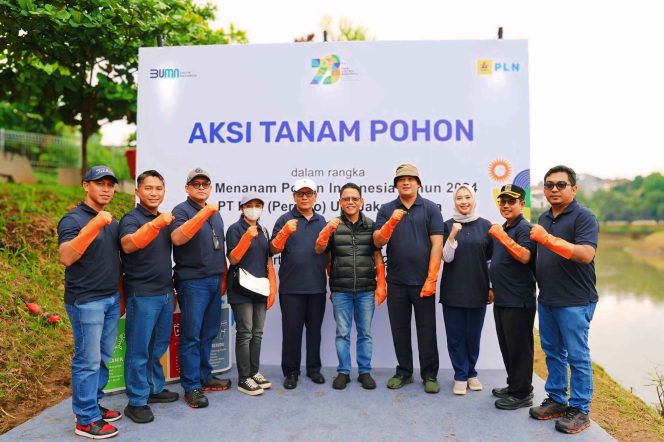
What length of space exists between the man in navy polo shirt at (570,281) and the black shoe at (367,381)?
1.27 metres

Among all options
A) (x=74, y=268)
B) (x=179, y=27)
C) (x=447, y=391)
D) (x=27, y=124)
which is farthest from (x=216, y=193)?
(x=27, y=124)

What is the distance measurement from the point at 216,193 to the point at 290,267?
115cm

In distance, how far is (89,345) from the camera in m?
2.62

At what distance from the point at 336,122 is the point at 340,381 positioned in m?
2.17

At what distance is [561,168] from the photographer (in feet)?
9.45

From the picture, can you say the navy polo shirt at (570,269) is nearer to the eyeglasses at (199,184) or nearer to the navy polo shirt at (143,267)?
the eyeglasses at (199,184)

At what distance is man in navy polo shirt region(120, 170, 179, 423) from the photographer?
289 centimetres

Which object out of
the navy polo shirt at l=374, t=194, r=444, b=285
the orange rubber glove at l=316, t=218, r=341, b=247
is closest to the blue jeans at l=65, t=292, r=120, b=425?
the orange rubber glove at l=316, t=218, r=341, b=247

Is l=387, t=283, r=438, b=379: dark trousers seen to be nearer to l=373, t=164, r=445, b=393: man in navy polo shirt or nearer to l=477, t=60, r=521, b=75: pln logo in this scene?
l=373, t=164, r=445, b=393: man in navy polo shirt

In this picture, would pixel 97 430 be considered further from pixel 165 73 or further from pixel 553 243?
pixel 165 73

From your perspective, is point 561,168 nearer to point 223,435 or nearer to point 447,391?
point 447,391

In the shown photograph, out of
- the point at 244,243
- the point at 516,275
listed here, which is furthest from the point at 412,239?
the point at 244,243

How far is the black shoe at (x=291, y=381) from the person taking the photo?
11.5 ft

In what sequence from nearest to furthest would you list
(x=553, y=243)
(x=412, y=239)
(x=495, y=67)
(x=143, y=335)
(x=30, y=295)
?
(x=553, y=243) < (x=143, y=335) < (x=412, y=239) < (x=495, y=67) < (x=30, y=295)
